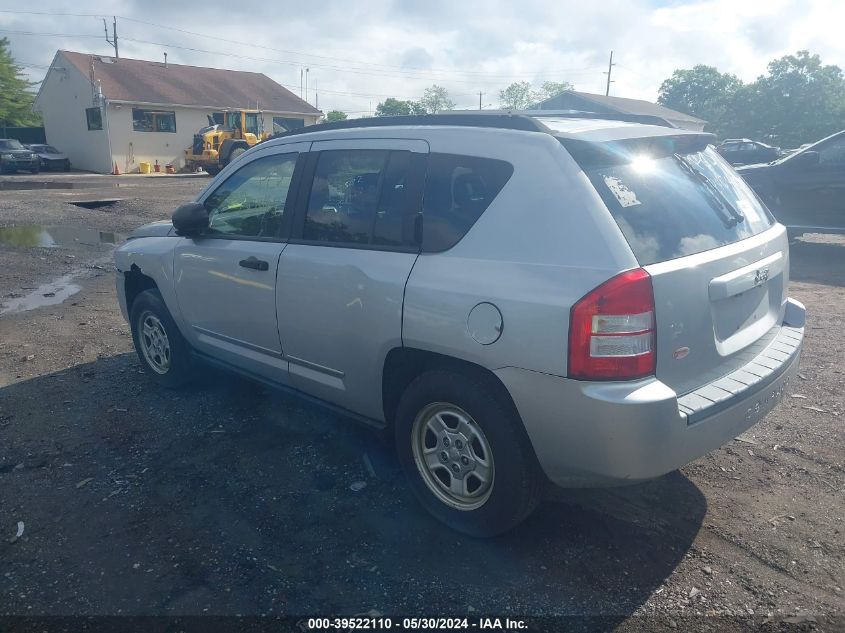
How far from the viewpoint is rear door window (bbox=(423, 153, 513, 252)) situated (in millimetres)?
3188

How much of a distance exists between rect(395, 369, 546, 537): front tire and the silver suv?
10 mm

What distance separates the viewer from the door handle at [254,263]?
13.5ft

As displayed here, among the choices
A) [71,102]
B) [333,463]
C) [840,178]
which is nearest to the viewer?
[333,463]

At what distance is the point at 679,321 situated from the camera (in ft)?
9.34

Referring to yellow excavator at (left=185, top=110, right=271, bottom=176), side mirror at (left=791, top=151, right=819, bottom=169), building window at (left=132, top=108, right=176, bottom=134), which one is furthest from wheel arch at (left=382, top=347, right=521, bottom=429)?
building window at (left=132, top=108, right=176, bottom=134)

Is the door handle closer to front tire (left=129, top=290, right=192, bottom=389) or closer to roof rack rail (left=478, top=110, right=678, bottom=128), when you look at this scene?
front tire (left=129, top=290, right=192, bottom=389)

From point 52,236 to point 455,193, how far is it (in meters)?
12.5

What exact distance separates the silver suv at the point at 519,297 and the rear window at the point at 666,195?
12mm

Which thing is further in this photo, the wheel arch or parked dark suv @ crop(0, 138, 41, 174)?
parked dark suv @ crop(0, 138, 41, 174)

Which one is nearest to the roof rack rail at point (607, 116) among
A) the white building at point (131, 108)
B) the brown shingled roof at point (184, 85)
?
the white building at point (131, 108)

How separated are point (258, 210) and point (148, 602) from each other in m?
2.40

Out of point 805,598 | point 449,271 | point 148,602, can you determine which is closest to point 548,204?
point 449,271

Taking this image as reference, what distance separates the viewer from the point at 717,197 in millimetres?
3438

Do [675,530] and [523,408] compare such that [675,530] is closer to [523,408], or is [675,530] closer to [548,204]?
[523,408]
